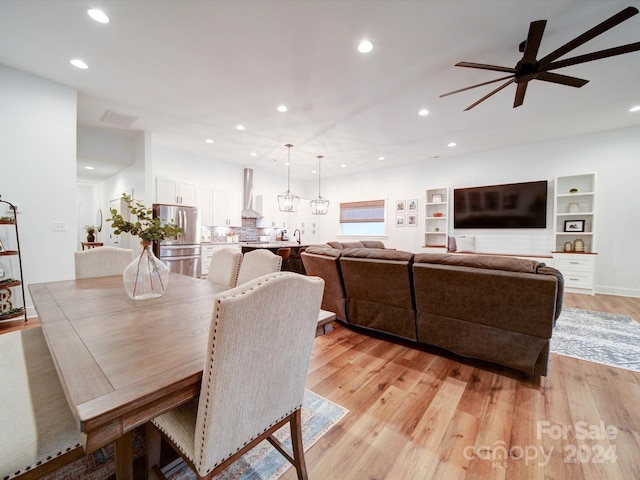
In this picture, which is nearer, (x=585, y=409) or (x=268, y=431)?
(x=268, y=431)

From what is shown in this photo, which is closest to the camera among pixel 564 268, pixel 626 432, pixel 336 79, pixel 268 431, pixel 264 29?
pixel 268 431

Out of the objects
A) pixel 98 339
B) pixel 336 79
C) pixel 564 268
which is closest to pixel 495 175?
pixel 564 268

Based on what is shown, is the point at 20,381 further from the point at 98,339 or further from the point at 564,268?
the point at 564,268

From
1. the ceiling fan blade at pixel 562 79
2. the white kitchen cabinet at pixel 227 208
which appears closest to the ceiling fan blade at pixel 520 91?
the ceiling fan blade at pixel 562 79

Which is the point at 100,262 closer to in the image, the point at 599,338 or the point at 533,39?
the point at 533,39

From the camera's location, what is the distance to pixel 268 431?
101cm

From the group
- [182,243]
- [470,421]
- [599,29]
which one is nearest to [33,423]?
[470,421]

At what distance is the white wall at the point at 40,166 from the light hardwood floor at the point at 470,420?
3649 mm

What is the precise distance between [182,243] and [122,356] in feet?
16.5

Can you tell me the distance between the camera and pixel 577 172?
15.9 feet

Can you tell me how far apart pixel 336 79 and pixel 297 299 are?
2969 mm

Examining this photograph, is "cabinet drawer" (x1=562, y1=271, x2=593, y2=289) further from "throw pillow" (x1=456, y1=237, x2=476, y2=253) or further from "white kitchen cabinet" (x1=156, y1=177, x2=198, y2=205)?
"white kitchen cabinet" (x1=156, y1=177, x2=198, y2=205)

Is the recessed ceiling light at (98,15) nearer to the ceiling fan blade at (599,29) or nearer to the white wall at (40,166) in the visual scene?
the white wall at (40,166)

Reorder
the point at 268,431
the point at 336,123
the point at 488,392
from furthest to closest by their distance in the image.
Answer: the point at 336,123 → the point at 488,392 → the point at 268,431
